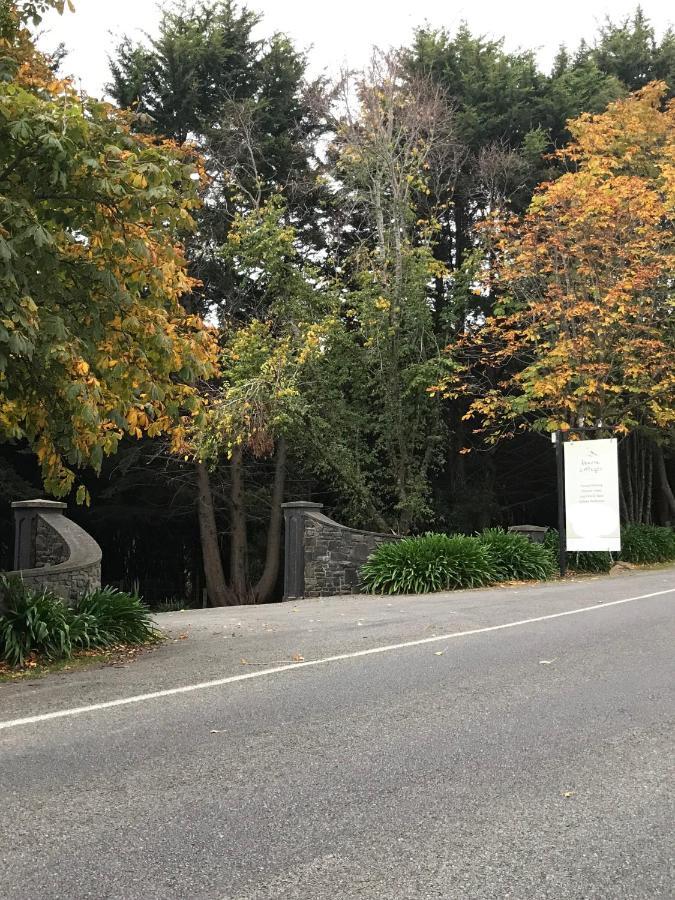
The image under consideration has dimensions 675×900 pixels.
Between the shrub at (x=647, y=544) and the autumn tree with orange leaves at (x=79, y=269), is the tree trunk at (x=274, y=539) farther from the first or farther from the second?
the autumn tree with orange leaves at (x=79, y=269)

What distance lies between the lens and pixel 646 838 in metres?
3.43

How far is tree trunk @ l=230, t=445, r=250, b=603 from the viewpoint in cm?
2341

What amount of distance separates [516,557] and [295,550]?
464cm

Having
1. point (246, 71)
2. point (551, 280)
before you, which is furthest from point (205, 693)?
point (246, 71)

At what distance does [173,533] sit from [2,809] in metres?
25.3

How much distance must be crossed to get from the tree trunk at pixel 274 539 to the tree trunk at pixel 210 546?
0.98 metres

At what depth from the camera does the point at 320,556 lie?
16.9 m

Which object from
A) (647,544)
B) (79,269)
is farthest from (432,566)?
(79,269)

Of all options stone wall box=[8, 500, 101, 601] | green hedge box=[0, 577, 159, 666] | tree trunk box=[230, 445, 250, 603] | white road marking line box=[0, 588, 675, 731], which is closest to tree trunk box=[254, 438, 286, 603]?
tree trunk box=[230, 445, 250, 603]

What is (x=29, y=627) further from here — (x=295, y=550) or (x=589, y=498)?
(x=589, y=498)

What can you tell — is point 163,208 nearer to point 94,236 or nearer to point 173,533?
point 94,236

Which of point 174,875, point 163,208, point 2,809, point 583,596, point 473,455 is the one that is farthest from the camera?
point 473,455

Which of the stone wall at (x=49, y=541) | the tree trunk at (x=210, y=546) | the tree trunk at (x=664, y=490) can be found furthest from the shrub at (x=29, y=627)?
the tree trunk at (x=664, y=490)

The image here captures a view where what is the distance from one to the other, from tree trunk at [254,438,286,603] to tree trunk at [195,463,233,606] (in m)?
0.98
